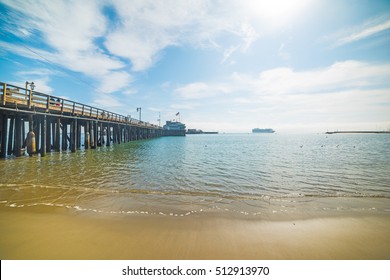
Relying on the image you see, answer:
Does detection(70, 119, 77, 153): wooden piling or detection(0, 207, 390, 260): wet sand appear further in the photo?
detection(70, 119, 77, 153): wooden piling

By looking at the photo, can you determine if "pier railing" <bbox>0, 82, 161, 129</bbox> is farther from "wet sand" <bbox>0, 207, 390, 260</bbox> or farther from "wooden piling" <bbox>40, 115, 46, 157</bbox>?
"wet sand" <bbox>0, 207, 390, 260</bbox>

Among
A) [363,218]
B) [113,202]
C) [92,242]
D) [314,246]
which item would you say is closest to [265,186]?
[363,218]

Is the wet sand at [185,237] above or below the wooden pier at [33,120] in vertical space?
below

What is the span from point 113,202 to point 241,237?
13.7 feet

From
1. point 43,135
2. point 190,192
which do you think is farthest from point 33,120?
point 190,192

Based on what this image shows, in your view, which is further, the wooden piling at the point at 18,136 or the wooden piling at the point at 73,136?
the wooden piling at the point at 73,136

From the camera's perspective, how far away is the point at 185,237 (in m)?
3.73

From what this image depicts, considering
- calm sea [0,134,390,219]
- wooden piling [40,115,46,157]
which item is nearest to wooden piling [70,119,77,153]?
wooden piling [40,115,46,157]

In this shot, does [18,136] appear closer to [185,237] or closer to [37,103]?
[37,103]

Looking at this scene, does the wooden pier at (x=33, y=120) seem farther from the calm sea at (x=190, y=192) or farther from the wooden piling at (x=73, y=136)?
the calm sea at (x=190, y=192)

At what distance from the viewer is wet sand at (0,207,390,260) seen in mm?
3191

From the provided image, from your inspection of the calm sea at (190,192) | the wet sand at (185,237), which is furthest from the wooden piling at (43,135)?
the wet sand at (185,237)

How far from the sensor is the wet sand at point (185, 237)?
3.19 m
